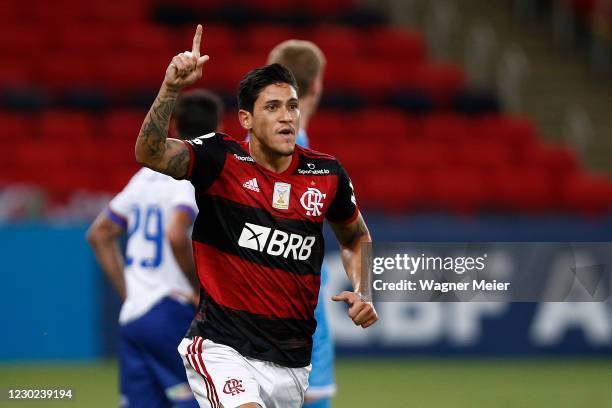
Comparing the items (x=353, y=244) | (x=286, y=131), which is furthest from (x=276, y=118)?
(x=353, y=244)

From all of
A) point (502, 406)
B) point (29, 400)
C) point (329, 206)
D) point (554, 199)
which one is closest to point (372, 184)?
point (554, 199)

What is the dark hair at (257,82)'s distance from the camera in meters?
4.97

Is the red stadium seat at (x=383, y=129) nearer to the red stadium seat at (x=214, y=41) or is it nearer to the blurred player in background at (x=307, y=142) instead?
the red stadium seat at (x=214, y=41)

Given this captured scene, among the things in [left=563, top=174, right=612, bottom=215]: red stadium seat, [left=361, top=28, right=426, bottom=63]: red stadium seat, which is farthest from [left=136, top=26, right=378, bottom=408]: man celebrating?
[left=361, top=28, right=426, bottom=63]: red stadium seat

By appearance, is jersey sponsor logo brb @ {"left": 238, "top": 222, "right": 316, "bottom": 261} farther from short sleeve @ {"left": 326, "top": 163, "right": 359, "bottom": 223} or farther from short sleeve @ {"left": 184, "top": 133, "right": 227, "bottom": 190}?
short sleeve @ {"left": 326, "top": 163, "right": 359, "bottom": 223}

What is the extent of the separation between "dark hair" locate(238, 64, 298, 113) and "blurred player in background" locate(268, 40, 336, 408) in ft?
2.61

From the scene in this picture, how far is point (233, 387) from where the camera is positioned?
15.4 feet

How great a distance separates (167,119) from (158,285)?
193 centimetres

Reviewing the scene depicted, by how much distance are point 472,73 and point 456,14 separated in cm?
200

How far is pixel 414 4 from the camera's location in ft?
68.2

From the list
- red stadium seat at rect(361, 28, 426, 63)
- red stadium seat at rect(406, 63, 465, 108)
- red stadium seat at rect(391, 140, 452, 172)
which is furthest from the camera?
red stadium seat at rect(361, 28, 426, 63)

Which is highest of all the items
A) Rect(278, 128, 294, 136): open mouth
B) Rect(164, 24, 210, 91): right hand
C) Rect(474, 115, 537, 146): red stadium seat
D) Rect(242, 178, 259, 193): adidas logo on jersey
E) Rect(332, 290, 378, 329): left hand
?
Rect(164, 24, 210, 91): right hand

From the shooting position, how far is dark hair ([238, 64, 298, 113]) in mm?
4973

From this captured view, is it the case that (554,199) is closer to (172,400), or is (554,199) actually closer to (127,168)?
(127,168)
